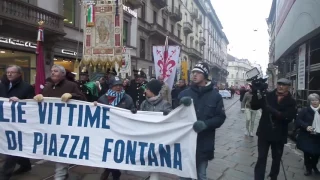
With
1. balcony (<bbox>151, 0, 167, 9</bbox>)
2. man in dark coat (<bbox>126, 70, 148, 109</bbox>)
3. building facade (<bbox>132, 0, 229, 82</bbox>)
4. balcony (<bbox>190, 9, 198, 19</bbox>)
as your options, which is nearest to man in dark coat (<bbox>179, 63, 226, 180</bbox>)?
man in dark coat (<bbox>126, 70, 148, 109</bbox>)

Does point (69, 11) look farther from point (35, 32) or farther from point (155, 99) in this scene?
point (155, 99)

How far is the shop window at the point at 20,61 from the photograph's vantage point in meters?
11.9

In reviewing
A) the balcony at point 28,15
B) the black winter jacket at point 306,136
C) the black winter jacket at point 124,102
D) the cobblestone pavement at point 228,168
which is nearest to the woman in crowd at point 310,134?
the black winter jacket at point 306,136

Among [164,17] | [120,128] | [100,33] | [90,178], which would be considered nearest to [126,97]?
[120,128]

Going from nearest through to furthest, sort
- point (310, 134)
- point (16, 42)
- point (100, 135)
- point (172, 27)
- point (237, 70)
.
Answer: point (100, 135), point (310, 134), point (16, 42), point (172, 27), point (237, 70)

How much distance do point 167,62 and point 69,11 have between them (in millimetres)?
8964

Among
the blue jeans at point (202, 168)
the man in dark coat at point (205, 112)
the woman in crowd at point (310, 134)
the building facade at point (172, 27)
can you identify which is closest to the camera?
the man in dark coat at point (205, 112)

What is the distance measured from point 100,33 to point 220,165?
618 cm

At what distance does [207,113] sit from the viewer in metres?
3.49

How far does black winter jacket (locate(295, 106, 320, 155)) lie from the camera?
522 centimetres

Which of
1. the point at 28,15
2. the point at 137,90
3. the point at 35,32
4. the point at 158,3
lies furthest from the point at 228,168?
the point at 158,3

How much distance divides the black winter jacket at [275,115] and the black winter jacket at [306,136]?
1.22m

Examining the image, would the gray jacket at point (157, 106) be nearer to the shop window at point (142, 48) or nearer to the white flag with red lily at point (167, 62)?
the white flag with red lily at point (167, 62)

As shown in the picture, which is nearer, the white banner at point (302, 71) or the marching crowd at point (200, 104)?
the marching crowd at point (200, 104)
